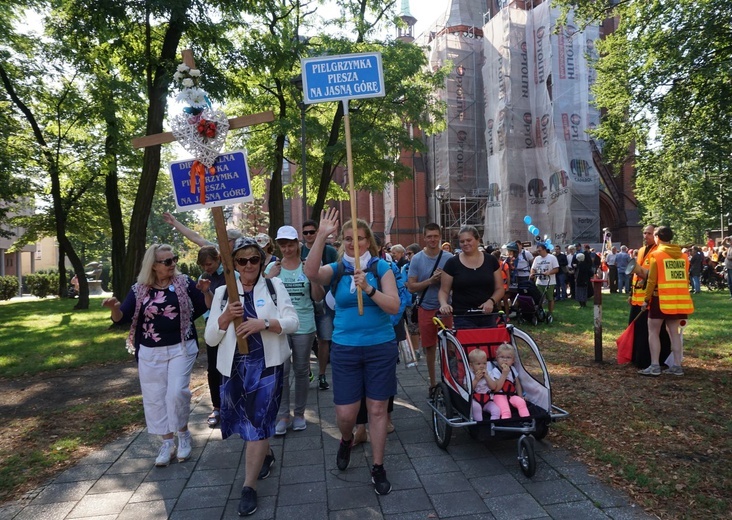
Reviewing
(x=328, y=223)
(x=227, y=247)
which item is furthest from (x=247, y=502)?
(x=328, y=223)

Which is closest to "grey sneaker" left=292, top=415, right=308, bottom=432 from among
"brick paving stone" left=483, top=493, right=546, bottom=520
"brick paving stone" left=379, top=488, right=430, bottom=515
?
"brick paving stone" left=379, top=488, right=430, bottom=515

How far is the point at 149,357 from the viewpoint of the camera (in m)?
4.40

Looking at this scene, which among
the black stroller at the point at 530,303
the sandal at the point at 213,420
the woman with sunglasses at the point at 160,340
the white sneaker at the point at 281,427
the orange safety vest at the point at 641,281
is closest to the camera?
the woman with sunglasses at the point at 160,340

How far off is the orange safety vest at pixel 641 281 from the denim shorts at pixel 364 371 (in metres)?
4.77

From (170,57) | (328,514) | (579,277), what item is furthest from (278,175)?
(328,514)

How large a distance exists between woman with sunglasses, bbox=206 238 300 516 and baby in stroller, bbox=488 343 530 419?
1851 mm

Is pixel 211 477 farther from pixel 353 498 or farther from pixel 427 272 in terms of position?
pixel 427 272

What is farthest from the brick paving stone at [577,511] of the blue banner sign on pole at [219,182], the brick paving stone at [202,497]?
the blue banner sign on pole at [219,182]

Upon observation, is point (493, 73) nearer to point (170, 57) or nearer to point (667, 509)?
point (170, 57)

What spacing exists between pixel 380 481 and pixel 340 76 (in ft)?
10.6

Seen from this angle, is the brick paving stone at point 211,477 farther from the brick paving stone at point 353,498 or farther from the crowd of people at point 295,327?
the brick paving stone at point 353,498

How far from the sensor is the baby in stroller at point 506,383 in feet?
13.8

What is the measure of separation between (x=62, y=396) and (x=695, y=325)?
476 inches

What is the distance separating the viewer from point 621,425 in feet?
16.4
